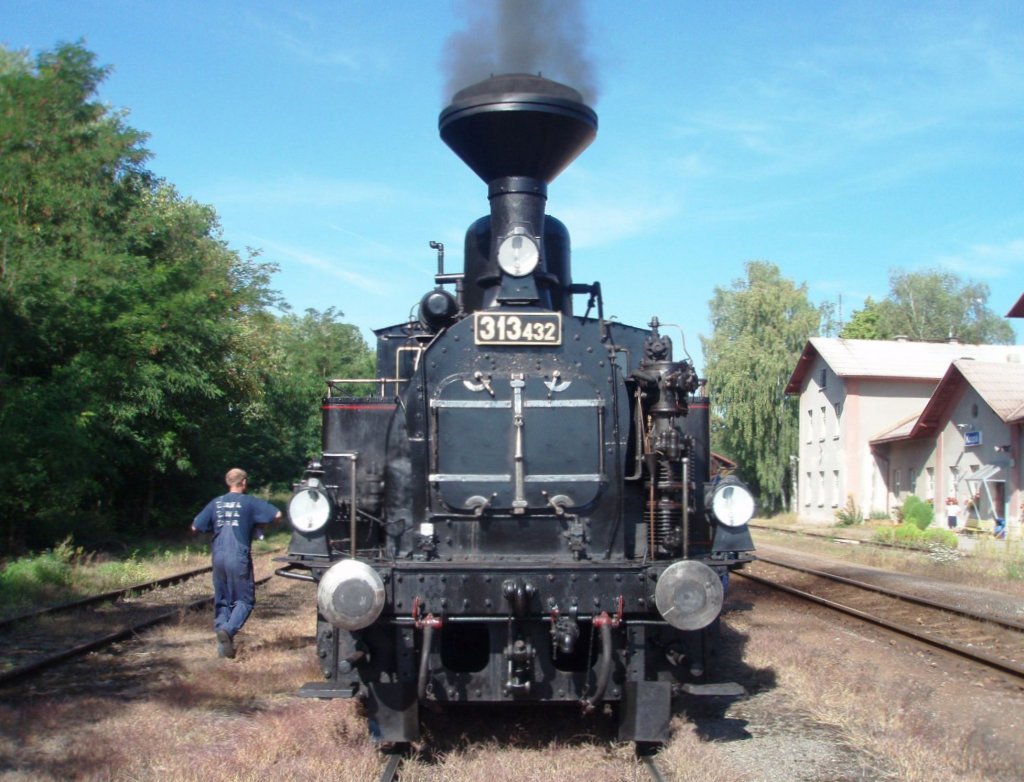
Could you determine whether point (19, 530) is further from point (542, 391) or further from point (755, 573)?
point (542, 391)

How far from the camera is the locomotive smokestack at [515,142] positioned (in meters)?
7.51

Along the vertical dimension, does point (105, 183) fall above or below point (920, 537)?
above

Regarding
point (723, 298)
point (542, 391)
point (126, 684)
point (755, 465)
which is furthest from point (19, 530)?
point (723, 298)

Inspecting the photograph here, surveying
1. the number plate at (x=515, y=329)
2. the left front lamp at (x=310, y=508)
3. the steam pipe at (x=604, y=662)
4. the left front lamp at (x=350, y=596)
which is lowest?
the steam pipe at (x=604, y=662)

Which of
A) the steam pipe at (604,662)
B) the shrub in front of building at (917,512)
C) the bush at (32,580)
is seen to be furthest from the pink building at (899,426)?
the steam pipe at (604,662)

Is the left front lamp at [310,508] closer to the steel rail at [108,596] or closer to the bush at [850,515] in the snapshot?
the steel rail at [108,596]

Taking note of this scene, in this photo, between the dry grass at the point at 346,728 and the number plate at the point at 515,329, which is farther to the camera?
the number plate at the point at 515,329

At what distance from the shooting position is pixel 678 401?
6402 millimetres

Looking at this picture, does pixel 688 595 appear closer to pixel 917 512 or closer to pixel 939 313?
pixel 917 512

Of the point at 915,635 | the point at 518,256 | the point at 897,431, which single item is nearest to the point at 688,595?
the point at 518,256

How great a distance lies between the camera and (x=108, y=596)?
42.9 feet

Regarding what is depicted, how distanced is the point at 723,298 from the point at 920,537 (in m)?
27.7

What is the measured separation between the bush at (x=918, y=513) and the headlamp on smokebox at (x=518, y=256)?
26.4m

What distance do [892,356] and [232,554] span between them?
124ft
